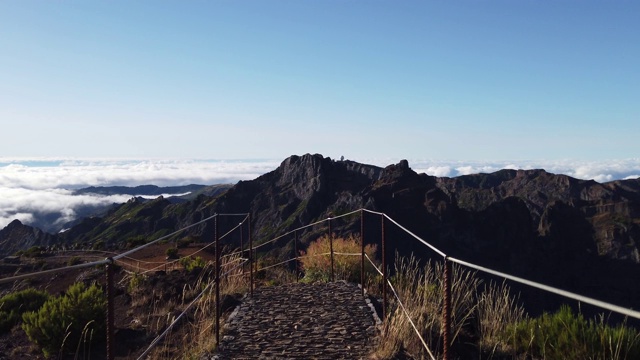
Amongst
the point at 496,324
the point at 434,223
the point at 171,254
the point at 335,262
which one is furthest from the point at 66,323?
the point at 434,223

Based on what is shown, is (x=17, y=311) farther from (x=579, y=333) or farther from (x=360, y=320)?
(x=579, y=333)

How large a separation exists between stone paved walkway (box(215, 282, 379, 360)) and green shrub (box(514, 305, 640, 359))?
80.7 inches

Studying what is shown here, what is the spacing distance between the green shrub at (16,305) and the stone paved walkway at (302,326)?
490 centimetres

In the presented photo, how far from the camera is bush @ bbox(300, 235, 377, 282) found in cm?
1210

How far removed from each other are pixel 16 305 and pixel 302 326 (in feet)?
24.1

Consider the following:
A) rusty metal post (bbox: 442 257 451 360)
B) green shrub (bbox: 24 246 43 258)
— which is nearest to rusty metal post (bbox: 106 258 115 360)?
rusty metal post (bbox: 442 257 451 360)

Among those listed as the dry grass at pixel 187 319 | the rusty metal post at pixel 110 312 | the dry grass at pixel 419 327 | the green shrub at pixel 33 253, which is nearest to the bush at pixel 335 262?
the dry grass at pixel 187 319

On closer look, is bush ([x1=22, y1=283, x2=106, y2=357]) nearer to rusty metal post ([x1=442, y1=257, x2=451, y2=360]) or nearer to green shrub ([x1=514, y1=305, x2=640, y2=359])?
rusty metal post ([x1=442, y1=257, x2=451, y2=360])

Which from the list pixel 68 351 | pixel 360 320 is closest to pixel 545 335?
pixel 360 320

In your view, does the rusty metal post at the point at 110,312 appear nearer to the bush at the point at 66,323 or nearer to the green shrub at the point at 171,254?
the bush at the point at 66,323

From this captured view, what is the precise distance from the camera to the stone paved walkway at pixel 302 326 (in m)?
6.55

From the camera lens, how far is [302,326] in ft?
25.2

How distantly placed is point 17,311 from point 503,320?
960 centimetres

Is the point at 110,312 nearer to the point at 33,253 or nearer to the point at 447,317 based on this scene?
the point at 447,317
